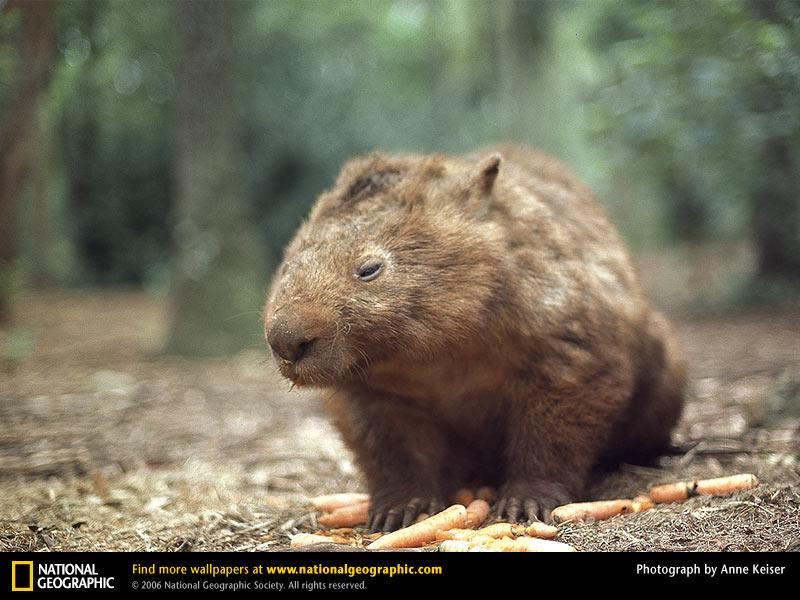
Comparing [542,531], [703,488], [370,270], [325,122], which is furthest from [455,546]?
[325,122]

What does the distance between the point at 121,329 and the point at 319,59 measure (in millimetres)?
7847

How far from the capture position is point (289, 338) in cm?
326

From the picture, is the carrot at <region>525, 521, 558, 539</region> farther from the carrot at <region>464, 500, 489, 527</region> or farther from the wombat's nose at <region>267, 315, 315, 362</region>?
the wombat's nose at <region>267, 315, 315, 362</region>

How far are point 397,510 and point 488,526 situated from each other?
0.52m

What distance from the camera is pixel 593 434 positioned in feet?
12.6

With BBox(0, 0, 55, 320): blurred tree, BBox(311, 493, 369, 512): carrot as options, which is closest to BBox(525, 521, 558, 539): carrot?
BBox(311, 493, 369, 512): carrot

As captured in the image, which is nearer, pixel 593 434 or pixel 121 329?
pixel 593 434

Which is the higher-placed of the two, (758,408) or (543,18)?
(543,18)

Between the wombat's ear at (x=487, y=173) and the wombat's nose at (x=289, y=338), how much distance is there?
114 cm

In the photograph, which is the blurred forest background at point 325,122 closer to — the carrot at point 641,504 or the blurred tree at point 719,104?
the blurred tree at point 719,104
